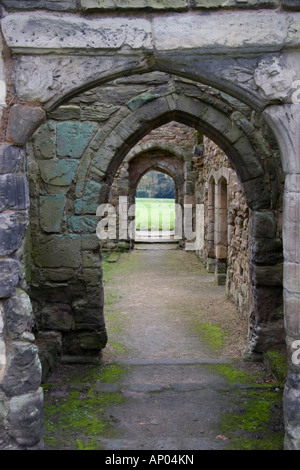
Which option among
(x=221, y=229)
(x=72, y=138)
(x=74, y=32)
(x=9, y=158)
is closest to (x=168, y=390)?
(x=9, y=158)

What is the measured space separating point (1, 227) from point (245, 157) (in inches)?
126

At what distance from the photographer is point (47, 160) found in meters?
5.37

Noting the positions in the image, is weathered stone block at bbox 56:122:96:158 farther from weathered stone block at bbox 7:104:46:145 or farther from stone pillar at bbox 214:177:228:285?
stone pillar at bbox 214:177:228:285

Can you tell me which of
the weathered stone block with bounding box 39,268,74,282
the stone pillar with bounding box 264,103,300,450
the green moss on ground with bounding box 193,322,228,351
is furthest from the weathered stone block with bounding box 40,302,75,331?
the stone pillar with bounding box 264,103,300,450

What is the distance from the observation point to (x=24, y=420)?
2941 mm

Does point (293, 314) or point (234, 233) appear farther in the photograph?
point (234, 233)

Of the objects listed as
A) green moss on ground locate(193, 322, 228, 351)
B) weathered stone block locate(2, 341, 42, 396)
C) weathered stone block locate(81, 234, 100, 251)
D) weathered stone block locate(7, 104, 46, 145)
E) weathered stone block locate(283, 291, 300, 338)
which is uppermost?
weathered stone block locate(7, 104, 46, 145)

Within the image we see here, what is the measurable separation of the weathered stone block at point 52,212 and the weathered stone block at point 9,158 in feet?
7.81

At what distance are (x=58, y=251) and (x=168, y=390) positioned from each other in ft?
6.42

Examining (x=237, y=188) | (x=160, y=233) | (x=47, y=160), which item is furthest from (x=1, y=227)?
(x=160, y=233)

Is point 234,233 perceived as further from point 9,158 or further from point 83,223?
point 9,158

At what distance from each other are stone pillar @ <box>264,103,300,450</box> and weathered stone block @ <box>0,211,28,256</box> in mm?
1648

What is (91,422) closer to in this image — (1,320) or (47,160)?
(1,320)

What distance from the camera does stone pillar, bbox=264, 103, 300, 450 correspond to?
2.89m
